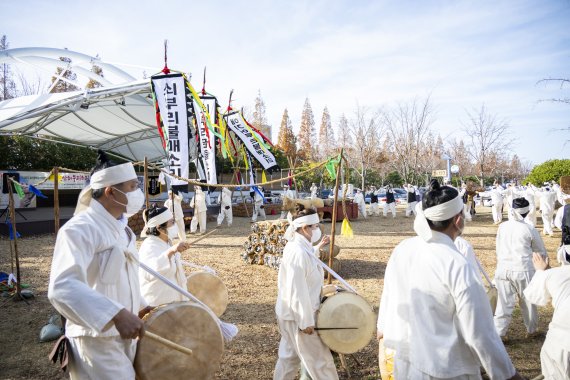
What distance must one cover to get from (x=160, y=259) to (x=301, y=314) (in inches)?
62.3

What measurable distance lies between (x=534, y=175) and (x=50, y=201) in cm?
2795

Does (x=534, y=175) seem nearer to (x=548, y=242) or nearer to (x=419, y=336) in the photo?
(x=548, y=242)

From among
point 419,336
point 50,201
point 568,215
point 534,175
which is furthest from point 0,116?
point 534,175

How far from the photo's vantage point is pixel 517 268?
465cm

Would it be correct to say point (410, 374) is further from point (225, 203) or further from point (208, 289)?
point (225, 203)

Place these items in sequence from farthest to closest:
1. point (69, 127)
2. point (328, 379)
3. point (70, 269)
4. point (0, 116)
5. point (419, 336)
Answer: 1. point (69, 127)
2. point (0, 116)
3. point (328, 379)
4. point (419, 336)
5. point (70, 269)

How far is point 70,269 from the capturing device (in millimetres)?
1886

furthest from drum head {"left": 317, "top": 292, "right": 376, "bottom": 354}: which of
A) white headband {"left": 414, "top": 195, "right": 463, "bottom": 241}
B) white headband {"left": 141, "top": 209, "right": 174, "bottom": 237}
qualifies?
white headband {"left": 141, "top": 209, "right": 174, "bottom": 237}

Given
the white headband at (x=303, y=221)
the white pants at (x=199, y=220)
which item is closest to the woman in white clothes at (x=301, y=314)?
the white headband at (x=303, y=221)

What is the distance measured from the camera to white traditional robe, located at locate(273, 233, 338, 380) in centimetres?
314

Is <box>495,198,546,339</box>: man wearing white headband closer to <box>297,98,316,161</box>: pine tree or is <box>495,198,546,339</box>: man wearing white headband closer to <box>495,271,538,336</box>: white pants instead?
<box>495,271,538,336</box>: white pants

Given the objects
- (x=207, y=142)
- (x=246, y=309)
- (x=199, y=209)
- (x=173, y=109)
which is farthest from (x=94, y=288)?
(x=199, y=209)

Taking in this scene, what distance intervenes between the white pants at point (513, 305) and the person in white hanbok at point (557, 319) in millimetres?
A: 2311

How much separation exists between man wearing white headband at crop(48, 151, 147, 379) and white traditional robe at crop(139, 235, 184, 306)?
129 cm
